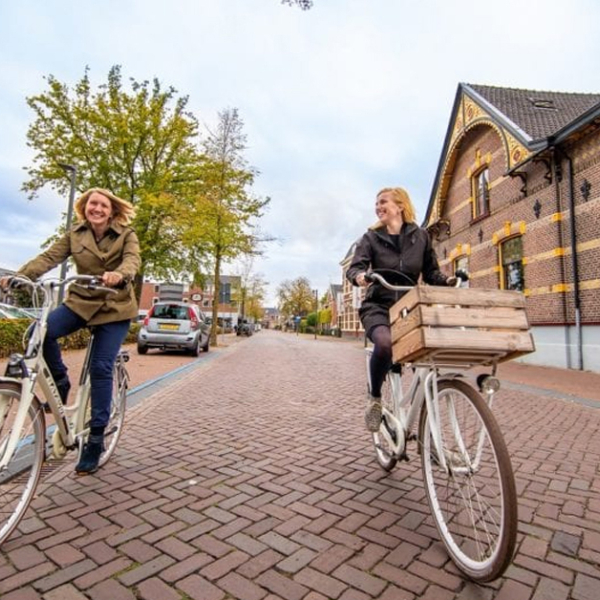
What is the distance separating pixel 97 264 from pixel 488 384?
8.53 ft

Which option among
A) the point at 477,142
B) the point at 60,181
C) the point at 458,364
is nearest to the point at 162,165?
the point at 60,181

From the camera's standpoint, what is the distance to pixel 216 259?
63.5 feet

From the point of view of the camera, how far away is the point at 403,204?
2.97 metres

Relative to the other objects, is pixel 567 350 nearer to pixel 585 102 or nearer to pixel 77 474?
pixel 585 102

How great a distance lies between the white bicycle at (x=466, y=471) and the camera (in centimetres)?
166

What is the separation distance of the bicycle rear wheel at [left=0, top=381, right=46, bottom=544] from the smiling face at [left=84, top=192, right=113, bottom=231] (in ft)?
4.34

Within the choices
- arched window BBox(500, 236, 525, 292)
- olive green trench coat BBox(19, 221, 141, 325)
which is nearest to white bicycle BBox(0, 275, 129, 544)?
olive green trench coat BBox(19, 221, 141, 325)

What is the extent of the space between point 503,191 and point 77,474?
14.9m

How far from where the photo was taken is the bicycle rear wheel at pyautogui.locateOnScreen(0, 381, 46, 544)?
2.05 metres

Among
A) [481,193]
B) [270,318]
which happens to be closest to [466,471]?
[481,193]

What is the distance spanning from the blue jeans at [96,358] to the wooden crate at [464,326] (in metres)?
1.98

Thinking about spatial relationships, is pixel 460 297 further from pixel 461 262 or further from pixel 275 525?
pixel 461 262

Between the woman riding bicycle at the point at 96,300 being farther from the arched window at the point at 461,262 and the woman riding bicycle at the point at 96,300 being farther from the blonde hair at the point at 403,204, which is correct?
the arched window at the point at 461,262

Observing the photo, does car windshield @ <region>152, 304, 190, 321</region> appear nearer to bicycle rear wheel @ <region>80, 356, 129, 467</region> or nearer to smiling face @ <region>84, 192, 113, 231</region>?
bicycle rear wheel @ <region>80, 356, 129, 467</region>
